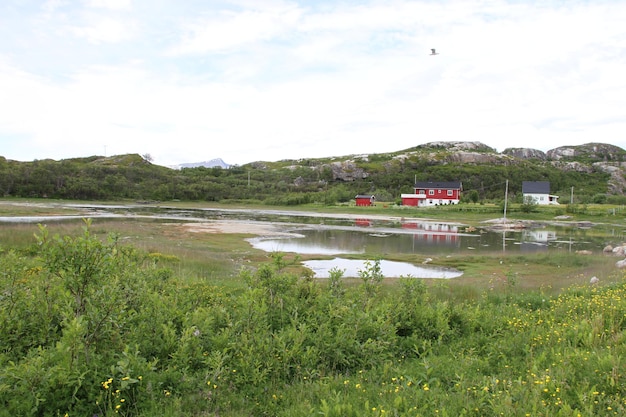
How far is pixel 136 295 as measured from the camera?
704cm

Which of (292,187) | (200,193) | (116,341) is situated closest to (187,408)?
(116,341)

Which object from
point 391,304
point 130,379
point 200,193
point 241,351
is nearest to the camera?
point 130,379

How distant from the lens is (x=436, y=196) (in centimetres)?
12475

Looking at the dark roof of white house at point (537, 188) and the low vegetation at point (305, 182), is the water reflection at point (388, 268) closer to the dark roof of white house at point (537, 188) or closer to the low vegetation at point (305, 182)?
the low vegetation at point (305, 182)

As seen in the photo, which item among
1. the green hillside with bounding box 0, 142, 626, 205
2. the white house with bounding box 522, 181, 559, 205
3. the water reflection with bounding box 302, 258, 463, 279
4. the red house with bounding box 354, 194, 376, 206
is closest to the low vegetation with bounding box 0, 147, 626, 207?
the green hillside with bounding box 0, 142, 626, 205

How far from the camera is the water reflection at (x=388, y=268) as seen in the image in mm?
25878

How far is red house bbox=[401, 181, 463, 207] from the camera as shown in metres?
123

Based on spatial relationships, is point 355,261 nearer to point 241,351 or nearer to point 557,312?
point 557,312

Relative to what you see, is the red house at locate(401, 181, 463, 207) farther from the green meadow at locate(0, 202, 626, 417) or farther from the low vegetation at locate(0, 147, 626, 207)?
the green meadow at locate(0, 202, 626, 417)

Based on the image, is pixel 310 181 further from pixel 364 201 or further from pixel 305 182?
pixel 364 201

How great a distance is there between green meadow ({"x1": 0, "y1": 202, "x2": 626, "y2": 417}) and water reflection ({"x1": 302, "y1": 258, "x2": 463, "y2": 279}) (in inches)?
649

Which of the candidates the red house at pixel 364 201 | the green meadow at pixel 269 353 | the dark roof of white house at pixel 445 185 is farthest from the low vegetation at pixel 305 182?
the green meadow at pixel 269 353

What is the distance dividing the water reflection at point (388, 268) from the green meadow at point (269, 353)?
1648cm

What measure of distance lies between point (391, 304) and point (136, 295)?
5.27 meters
